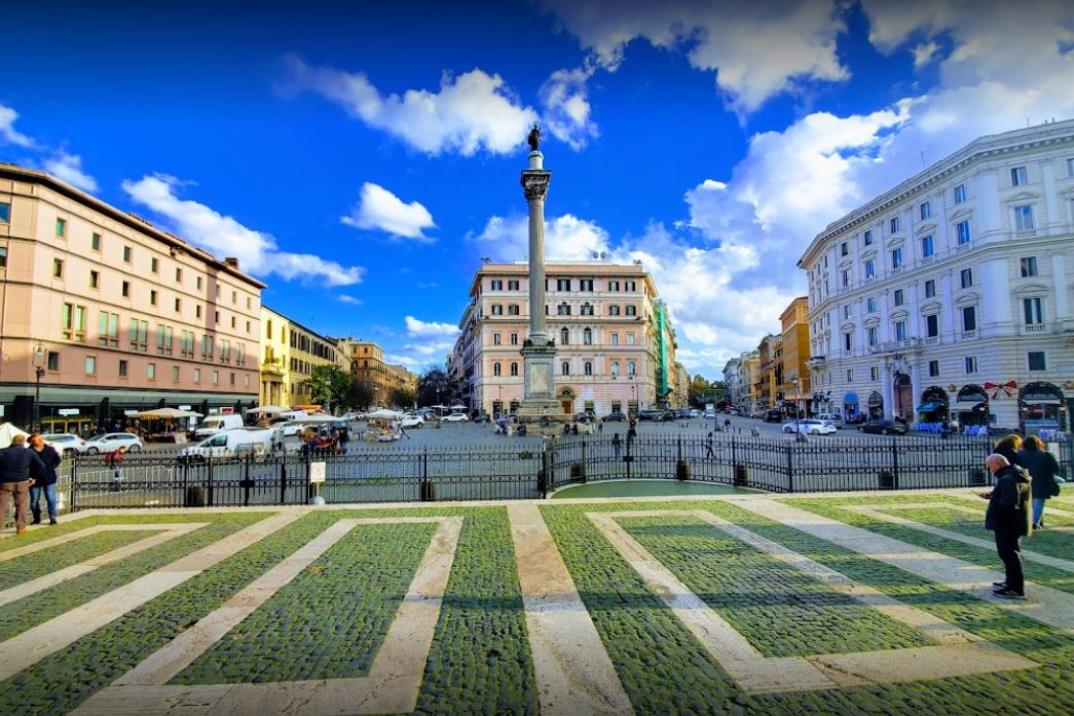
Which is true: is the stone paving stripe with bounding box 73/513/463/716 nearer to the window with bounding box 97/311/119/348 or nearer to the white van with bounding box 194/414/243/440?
the white van with bounding box 194/414/243/440

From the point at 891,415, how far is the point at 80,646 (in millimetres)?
50650

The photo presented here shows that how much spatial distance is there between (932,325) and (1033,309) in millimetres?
6315

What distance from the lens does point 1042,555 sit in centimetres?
745

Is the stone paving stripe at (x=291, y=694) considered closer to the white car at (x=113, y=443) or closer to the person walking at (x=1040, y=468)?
the person walking at (x=1040, y=468)

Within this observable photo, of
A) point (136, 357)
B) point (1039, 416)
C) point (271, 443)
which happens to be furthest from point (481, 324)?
point (1039, 416)

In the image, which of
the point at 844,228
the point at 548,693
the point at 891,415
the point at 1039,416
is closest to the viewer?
the point at 548,693

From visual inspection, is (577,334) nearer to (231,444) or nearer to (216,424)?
(216,424)

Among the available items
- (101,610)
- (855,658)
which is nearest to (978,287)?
(855,658)

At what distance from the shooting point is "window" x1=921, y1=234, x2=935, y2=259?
39.7 metres

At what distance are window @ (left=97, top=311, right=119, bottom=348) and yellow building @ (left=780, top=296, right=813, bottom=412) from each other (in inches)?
2686

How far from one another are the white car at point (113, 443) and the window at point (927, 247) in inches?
2090

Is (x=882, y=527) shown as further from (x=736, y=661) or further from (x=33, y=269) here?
(x=33, y=269)

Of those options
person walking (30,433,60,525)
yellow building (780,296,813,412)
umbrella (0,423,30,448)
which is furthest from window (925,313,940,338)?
umbrella (0,423,30,448)

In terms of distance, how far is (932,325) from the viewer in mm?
39500
